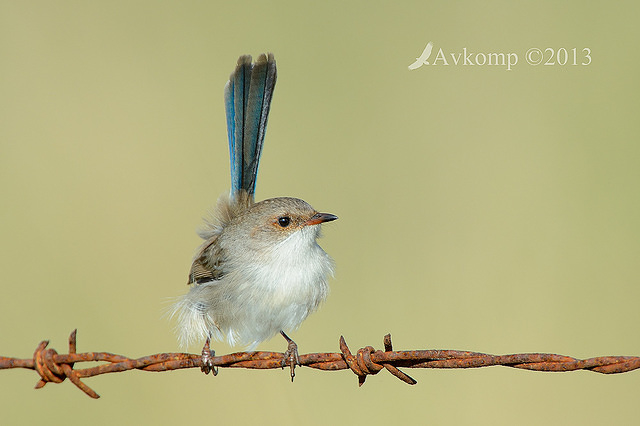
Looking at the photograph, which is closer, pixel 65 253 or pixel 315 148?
pixel 65 253

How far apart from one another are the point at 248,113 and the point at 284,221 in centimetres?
89

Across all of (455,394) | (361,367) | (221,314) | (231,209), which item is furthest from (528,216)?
(361,367)

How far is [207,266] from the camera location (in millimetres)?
4203

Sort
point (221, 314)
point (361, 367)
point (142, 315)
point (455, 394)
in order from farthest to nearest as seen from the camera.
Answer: point (142, 315) → point (455, 394) → point (221, 314) → point (361, 367)

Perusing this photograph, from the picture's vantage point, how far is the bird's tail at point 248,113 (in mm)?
4562

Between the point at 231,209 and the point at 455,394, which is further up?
the point at 231,209

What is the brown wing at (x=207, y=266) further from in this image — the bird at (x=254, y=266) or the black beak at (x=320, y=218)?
the black beak at (x=320, y=218)

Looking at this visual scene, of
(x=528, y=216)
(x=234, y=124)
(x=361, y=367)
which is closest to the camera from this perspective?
(x=361, y=367)

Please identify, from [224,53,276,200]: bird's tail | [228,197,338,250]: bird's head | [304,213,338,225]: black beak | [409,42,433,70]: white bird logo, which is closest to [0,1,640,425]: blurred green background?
[409,42,433,70]: white bird logo

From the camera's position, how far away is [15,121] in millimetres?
6531

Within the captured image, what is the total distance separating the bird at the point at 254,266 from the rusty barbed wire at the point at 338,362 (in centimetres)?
84

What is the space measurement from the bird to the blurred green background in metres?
0.35

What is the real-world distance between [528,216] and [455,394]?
1.83 meters

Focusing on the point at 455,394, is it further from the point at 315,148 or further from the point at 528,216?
the point at 315,148
